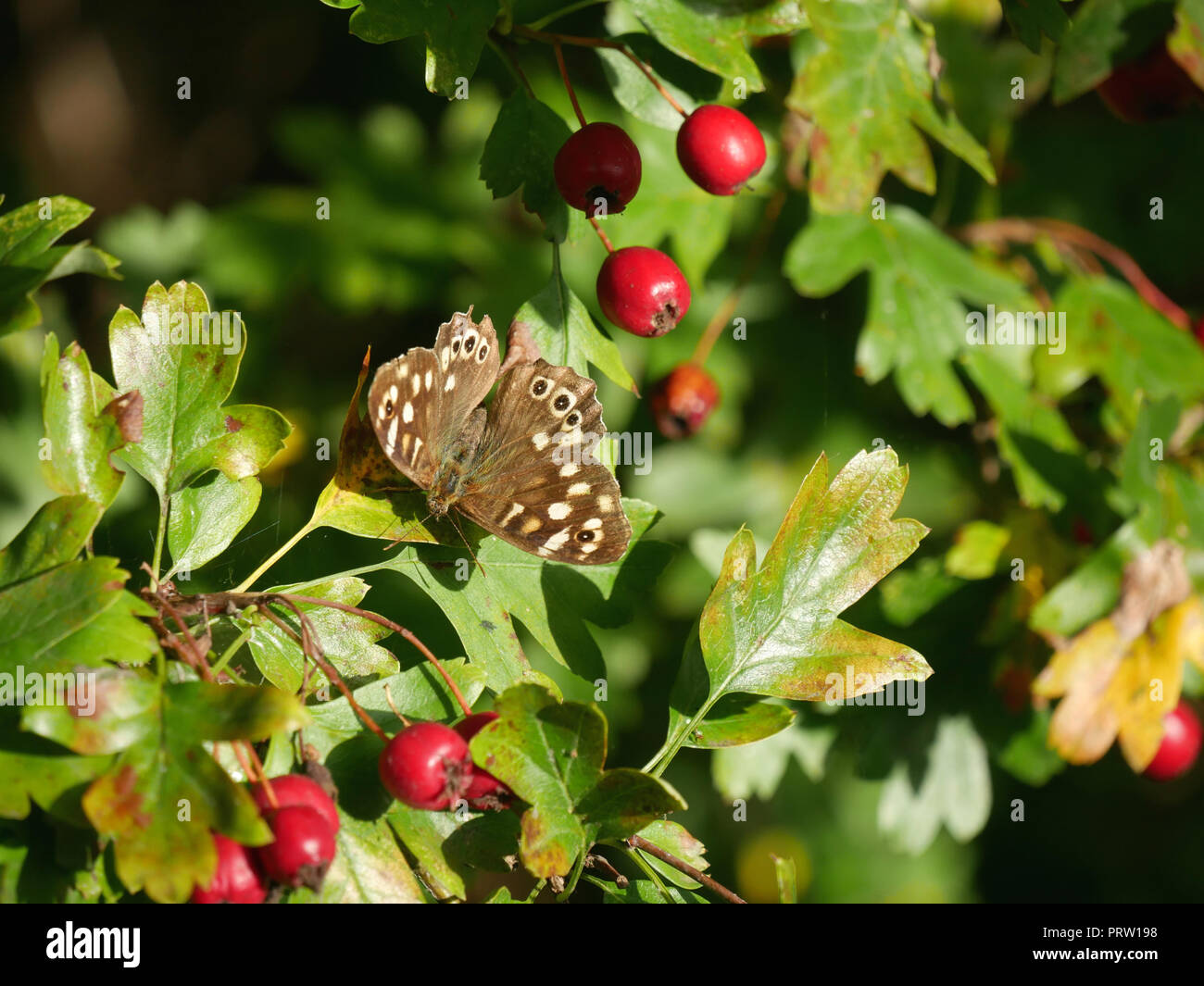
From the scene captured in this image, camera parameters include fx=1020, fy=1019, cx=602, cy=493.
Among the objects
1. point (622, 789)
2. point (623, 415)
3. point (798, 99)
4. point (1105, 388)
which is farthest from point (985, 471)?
point (622, 789)

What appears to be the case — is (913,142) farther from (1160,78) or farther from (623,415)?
(623,415)

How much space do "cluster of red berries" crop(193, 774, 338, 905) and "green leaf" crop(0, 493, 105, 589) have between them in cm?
30

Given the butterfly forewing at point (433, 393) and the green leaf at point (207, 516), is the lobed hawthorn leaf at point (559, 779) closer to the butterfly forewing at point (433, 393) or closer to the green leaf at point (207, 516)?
the butterfly forewing at point (433, 393)

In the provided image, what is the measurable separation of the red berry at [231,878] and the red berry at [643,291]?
688mm

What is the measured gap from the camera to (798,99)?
4.71 feet

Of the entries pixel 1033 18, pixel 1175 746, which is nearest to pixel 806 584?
pixel 1033 18

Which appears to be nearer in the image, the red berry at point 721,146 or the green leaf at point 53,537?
the green leaf at point 53,537

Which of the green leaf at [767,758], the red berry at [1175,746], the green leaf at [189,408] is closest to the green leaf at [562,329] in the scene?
the green leaf at [189,408]

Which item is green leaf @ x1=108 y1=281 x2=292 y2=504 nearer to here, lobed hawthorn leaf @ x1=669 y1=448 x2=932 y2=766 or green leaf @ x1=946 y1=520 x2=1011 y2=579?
lobed hawthorn leaf @ x1=669 y1=448 x2=932 y2=766

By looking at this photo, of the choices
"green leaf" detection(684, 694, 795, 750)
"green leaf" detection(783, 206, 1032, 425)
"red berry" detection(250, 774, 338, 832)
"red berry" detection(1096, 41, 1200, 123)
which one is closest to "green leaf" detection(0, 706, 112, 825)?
"red berry" detection(250, 774, 338, 832)

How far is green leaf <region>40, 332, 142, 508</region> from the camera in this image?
1.03 metres

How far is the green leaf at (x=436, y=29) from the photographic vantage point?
42.1 inches

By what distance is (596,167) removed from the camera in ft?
3.65

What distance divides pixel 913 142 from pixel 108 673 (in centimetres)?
123
